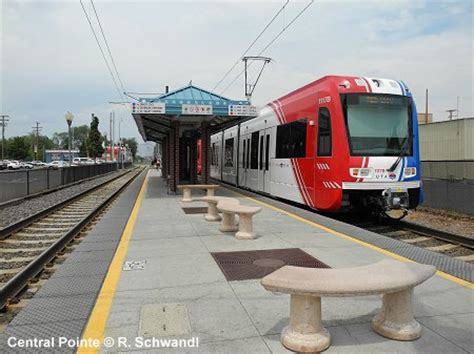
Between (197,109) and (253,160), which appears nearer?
(197,109)

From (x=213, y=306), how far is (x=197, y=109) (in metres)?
12.3

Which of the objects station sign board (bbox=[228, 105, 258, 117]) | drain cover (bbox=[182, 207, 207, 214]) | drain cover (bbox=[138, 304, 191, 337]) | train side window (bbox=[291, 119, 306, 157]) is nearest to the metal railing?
drain cover (bbox=[182, 207, 207, 214])

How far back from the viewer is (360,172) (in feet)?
32.8

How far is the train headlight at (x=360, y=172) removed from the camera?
393 inches

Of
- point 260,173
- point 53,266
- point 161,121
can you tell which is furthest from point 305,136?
point 161,121

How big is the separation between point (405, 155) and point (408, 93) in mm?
1609

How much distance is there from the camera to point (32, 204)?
52.4ft

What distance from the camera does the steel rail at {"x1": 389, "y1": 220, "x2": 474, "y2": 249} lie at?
27.8ft

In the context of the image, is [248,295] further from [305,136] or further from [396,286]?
[305,136]

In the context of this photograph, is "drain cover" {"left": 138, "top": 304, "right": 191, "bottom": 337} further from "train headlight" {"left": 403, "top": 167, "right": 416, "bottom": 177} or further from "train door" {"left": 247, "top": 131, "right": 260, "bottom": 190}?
"train door" {"left": 247, "top": 131, "right": 260, "bottom": 190}

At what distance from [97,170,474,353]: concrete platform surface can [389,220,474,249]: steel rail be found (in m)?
2.71

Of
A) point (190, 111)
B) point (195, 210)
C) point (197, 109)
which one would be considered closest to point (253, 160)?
point (197, 109)

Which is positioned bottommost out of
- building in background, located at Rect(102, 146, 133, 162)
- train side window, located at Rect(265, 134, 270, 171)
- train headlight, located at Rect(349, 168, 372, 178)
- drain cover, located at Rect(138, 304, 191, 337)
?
drain cover, located at Rect(138, 304, 191, 337)

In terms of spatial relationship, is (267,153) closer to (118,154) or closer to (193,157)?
(193,157)
